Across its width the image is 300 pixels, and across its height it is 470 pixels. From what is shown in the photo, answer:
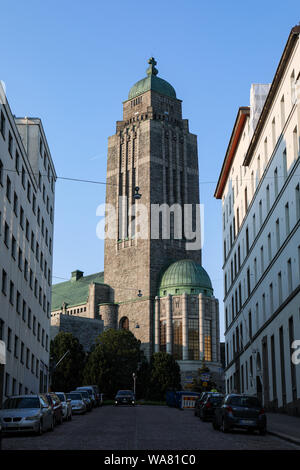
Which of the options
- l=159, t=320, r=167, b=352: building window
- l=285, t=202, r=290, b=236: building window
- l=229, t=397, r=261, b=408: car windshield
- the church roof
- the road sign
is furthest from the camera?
the church roof

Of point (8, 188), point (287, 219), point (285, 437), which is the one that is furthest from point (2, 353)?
point (285, 437)

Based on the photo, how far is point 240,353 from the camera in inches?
2234

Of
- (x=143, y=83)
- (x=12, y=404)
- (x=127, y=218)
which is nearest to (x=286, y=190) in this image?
(x=12, y=404)

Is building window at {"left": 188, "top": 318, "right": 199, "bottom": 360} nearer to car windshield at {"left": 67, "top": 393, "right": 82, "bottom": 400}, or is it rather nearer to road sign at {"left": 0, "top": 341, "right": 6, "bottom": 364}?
car windshield at {"left": 67, "top": 393, "right": 82, "bottom": 400}

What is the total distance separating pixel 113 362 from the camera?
88312 mm

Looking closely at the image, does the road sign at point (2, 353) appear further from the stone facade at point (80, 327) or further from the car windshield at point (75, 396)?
the stone facade at point (80, 327)

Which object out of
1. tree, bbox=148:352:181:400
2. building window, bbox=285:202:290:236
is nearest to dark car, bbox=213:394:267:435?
building window, bbox=285:202:290:236

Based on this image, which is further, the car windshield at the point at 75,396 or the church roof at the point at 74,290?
the church roof at the point at 74,290

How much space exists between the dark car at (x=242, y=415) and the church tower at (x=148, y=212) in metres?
84.2

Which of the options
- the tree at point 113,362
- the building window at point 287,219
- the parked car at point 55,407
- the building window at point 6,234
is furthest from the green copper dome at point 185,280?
the parked car at point 55,407

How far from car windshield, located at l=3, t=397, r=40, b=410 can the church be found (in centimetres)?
8049

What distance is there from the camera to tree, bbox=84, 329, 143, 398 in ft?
275

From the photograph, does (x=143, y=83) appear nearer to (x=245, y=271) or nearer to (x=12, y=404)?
(x=245, y=271)

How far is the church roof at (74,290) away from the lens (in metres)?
136
